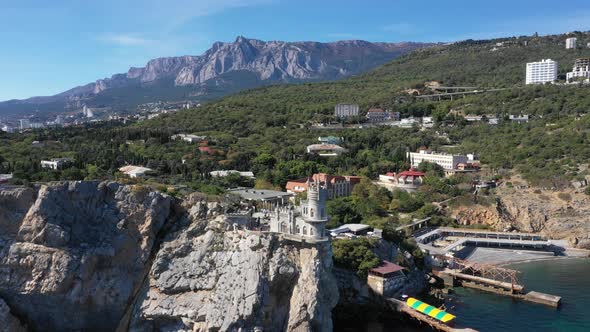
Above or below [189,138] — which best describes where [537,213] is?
below

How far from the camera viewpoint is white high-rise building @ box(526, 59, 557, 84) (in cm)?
9293

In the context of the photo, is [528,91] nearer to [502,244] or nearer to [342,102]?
[342,102]

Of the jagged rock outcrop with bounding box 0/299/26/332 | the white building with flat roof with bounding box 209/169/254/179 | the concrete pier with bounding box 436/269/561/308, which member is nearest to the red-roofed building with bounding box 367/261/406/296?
the concrete pier with bounding box 436/269/561/308

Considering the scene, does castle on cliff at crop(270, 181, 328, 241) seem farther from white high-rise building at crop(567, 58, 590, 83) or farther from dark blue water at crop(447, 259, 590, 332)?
white high-rise building at crop(567, 58, 590, 83)

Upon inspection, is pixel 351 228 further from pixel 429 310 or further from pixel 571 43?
pixel 571 43

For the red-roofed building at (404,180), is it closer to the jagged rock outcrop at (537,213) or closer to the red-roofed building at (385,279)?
the jagged rock outcrop at (537,213)

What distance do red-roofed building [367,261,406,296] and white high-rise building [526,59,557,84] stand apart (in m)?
71.0

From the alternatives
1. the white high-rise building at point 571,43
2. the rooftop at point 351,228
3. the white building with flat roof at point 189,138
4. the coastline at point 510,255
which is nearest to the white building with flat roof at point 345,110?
the white building with flat roof at point 189,138

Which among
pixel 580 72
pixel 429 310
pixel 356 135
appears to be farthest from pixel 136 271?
pixel 580 72

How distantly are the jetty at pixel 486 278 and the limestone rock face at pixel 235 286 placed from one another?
1495cm

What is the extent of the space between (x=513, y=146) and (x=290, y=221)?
1660 inches

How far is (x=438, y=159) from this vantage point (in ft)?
208

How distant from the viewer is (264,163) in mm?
62250

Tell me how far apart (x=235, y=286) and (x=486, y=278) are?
2093cm
